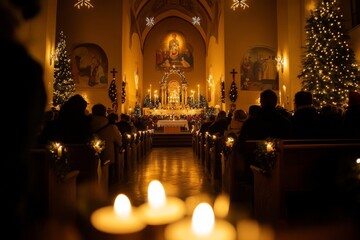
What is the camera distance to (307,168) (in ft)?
10.7

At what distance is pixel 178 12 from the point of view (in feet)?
82.7

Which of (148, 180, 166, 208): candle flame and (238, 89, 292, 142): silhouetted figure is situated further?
(238, 89, 292, 142): silhouetted figure

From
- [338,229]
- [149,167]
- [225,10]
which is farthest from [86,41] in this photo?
[338,229]

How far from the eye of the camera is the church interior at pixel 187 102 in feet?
9.39

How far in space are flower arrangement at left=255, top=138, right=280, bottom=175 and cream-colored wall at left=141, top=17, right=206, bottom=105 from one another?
22730 mm

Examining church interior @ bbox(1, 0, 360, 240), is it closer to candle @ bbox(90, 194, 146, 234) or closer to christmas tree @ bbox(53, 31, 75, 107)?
candle @ bbox(90, 194, 146, 234)

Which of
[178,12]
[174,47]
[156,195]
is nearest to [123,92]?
[174,47]

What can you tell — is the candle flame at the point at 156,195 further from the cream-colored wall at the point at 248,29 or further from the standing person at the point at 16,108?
the cream-colored wall at the point at 248,29

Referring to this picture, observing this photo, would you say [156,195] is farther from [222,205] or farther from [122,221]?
[222,205]

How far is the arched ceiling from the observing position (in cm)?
2070

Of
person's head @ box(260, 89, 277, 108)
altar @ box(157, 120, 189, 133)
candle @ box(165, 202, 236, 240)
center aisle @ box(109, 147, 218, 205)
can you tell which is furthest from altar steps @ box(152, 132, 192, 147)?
candle @ box(165, 202, 236, 240)

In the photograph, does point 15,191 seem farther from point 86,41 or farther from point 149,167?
point 86,41

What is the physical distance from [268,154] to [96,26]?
51.6 ft

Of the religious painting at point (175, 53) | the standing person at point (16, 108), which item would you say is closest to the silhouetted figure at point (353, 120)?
the standing person at point (16, 108)
